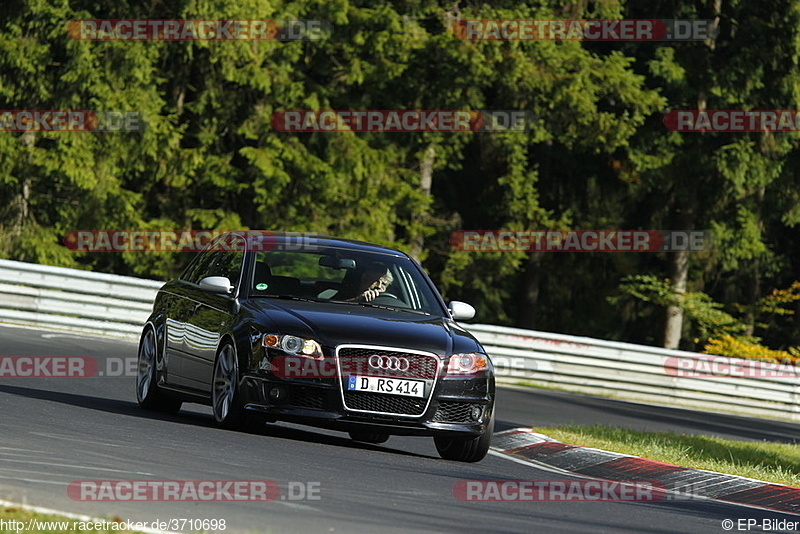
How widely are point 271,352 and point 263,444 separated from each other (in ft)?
2.18

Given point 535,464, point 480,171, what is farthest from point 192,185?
point 535,464

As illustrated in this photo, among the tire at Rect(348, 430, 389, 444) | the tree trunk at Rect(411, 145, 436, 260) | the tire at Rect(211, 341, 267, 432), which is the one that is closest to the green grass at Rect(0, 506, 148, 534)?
the tire at Rect(211, 341, 267, 432)

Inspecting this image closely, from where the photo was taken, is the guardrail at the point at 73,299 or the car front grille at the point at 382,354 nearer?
the car front grille at the point at 382,354

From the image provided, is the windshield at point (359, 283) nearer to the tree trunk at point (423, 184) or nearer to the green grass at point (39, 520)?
the green grass at point (39, 520)

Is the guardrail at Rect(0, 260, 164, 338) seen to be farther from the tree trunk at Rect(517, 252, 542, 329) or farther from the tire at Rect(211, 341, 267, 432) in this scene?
the tree trunk at Rect(517, 252, 542, 329)

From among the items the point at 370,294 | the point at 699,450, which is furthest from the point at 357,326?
the point at 699,450

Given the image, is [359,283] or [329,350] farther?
[359,283]

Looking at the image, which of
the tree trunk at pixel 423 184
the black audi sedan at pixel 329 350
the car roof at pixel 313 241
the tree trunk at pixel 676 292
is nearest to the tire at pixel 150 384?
the black audi sedan at pixel 329 350

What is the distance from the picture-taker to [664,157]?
136 ft

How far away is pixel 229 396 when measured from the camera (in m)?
11.6

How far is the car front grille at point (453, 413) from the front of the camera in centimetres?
1137

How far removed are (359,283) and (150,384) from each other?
2.24m

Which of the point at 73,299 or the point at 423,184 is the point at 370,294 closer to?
the point at 73,299

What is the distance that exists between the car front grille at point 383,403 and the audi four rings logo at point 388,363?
0.20 m
